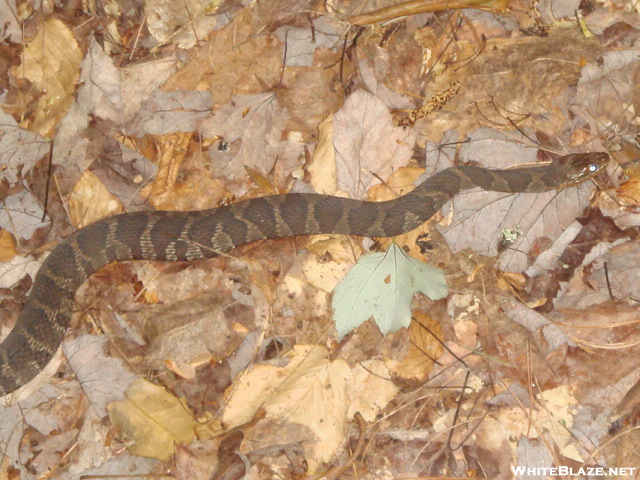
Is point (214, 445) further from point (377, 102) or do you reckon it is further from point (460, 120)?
point (460, 120)

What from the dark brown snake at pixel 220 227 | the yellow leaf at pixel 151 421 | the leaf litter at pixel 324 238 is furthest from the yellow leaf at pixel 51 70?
the yellow leaf at pixel 151 421

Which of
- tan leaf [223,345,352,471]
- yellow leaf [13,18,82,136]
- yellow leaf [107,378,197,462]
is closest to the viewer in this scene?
tan leaf [223,345,352,471]

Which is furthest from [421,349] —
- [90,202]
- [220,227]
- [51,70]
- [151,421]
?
[51,70]

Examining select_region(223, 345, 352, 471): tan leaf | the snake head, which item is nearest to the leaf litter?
select_region(223, 345, 352, 471): tan leaf

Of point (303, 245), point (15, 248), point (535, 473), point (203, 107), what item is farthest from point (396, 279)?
point (15, 248)

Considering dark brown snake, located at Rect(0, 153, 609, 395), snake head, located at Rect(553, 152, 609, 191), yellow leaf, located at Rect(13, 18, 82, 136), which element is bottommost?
snake head, located at Rect(553, 152, 609, 191)

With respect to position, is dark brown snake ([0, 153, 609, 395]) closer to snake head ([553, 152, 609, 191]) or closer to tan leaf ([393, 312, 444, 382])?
snake head ([553, 152, 609, 191])
